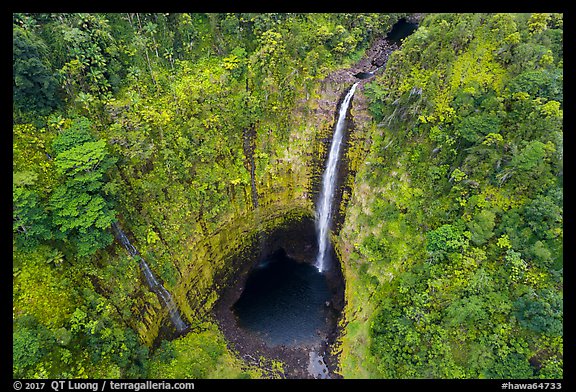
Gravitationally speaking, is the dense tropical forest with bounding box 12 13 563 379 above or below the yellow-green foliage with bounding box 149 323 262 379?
above

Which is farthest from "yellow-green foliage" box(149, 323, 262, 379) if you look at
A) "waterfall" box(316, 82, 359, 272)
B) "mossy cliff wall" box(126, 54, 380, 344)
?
"waterfall" box(316, 82, 359, 272)

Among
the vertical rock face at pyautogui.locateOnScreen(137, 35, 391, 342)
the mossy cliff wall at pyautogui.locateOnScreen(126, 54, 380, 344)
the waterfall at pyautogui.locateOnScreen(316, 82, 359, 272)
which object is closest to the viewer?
the mossy cliff wall at pyautogui.locateOnScreen(126, 54, 380, 344)

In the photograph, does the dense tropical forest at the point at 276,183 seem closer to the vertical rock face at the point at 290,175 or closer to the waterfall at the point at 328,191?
the vertical rock face at the point at 290,175

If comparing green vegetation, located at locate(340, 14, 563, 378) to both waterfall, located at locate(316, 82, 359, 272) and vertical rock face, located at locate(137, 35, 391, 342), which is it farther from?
waterfall, located at locate(316, 82, 359, 272)

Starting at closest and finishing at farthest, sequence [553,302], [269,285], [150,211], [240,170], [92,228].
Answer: [553,302] < [92,228] < [150,211] < [240,170] < [269,285]

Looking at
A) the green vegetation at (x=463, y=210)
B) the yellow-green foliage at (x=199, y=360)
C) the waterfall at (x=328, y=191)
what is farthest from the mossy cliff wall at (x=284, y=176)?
the green vegetation at (x=463, y=210)

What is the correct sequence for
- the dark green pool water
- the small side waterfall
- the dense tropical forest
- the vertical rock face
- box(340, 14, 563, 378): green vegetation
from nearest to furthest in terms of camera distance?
the dense tropical forest < box(340, 14, 563, 378): green vegetation < the small side waterfall < the dark green pool water < the vertical rock face

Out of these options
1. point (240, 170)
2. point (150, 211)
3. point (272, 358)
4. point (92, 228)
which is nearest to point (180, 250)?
point (150, 211)

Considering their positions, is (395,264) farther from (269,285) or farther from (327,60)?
(327,60)
